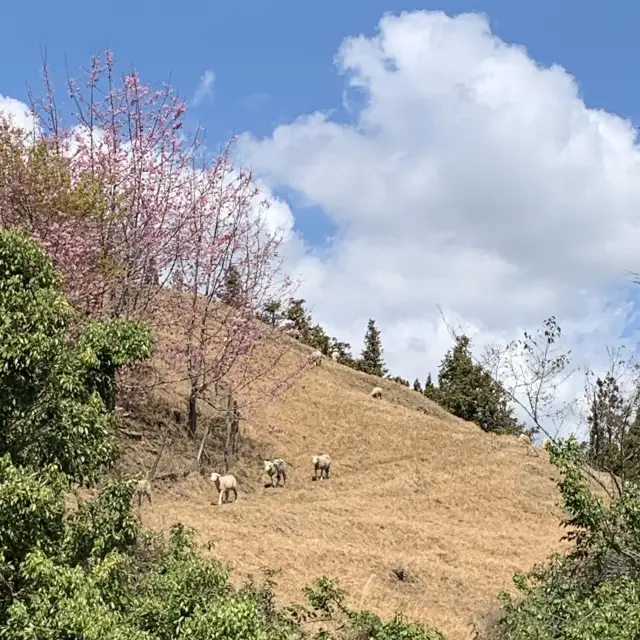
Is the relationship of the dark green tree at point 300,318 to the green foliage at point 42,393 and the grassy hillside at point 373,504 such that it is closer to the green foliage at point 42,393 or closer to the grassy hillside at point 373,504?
the grassy hillside at point 373,504

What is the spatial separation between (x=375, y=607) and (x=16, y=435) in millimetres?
9142

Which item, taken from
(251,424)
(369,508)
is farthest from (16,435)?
(251,424)

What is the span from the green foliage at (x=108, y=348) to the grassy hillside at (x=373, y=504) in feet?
26.3

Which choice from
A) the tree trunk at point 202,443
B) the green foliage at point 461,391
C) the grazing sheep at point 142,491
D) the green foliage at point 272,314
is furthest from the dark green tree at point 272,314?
the green foliage at point 461,391

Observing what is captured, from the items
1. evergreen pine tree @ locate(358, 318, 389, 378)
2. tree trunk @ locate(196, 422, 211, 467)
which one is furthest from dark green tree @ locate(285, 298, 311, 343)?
tree trunk @ locate(196, 422, 211, 467)

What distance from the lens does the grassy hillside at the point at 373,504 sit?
16078mm

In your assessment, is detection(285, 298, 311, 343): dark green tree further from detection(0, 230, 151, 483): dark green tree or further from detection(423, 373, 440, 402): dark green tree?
detection(0, 230, 151, 483): dark green tree

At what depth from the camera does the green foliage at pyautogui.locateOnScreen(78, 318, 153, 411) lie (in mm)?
7781

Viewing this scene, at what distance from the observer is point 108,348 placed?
25.6ft

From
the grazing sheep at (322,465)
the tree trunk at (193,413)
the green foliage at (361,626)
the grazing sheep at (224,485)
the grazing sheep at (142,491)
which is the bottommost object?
the green foliage at (361,626)

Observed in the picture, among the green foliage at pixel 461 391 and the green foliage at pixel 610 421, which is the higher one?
the green foliage at pixel 461 391

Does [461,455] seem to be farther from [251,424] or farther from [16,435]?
[16,435]

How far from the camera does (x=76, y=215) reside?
17953 mm

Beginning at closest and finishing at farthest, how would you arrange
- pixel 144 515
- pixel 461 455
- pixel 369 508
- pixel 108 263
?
pixel 144 515 < pixel 108 263 < pixel 369 508 < pixel 461 455
